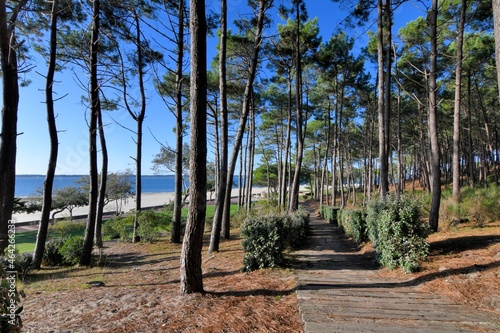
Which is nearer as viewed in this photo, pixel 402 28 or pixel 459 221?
pixel 459 221

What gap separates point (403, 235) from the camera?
4.35 m

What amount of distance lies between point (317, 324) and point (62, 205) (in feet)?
89.7

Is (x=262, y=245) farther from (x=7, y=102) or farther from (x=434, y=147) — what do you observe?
(x=7, y=102)

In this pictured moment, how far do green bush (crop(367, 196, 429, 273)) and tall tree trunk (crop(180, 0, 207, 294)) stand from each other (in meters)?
3.32

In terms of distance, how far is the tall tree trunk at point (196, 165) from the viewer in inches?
133

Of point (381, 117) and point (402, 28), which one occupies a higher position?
point (402, 28)

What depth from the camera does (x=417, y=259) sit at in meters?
4.16

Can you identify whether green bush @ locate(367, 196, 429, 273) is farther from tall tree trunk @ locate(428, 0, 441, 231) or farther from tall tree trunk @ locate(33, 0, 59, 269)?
tall tree trunk @ locate(33, 0, 59, 269)

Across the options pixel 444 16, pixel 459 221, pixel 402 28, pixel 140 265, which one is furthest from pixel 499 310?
pixel 402 28

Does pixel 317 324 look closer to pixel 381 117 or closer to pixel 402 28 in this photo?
pixel 381 117

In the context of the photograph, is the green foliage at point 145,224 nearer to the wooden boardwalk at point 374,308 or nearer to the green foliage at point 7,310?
the wooden boardwalk at point 374,308

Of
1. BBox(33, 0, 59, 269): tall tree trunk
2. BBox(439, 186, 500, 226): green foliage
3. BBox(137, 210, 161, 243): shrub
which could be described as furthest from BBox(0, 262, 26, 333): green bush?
BBox(137, 210, 161, 243): shrub

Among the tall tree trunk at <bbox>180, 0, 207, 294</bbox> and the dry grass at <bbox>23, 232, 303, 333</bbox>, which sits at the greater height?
the tall tree trunk at <bbox>180, 0, 207, 294</bbox>

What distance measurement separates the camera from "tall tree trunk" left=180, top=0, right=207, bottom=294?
3.39 meters
